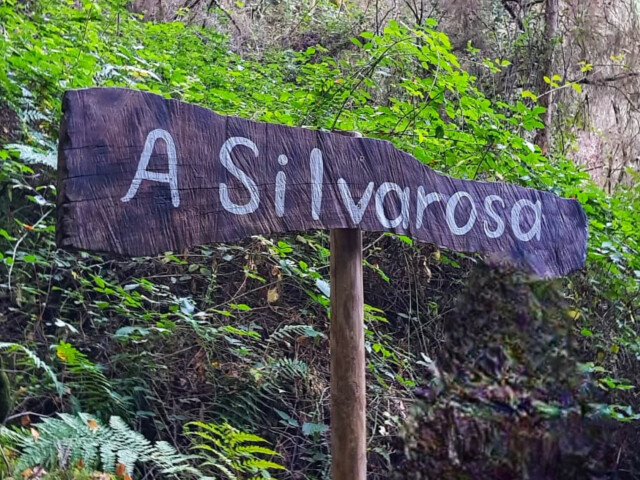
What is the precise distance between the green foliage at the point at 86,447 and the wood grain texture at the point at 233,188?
1.19 metres

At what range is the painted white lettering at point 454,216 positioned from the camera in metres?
2.02

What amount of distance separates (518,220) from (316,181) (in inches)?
33.8

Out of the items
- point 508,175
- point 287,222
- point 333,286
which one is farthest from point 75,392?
point 508,175

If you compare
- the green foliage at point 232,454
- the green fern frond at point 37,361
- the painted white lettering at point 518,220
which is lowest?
the green foliage at point 232,454

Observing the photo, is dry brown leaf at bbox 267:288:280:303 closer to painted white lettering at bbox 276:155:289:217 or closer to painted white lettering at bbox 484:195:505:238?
painted white lettering at bbox 484:195:505:238

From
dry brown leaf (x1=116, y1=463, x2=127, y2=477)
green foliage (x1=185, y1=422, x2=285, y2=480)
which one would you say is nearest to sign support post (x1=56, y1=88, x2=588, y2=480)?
green foliage (x1=185, y1=422, x2=285, y2=480)

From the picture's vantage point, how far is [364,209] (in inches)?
71.6

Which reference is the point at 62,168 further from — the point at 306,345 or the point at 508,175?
the point at 508,175

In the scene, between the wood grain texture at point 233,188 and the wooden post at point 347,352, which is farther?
the wooden post at point 347,352

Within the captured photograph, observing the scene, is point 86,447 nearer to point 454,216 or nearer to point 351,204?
point 351,204

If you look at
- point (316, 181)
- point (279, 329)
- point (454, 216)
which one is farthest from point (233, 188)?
point (279, 329)

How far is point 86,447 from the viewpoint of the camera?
2266 millimetres

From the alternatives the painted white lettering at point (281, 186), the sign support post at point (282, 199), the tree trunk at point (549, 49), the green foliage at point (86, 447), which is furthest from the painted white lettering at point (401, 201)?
the tree trunk at point (549, 49)

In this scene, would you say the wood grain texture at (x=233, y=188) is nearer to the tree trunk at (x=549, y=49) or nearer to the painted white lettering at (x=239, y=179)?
the painted white lettering at (x=239, y=179)
